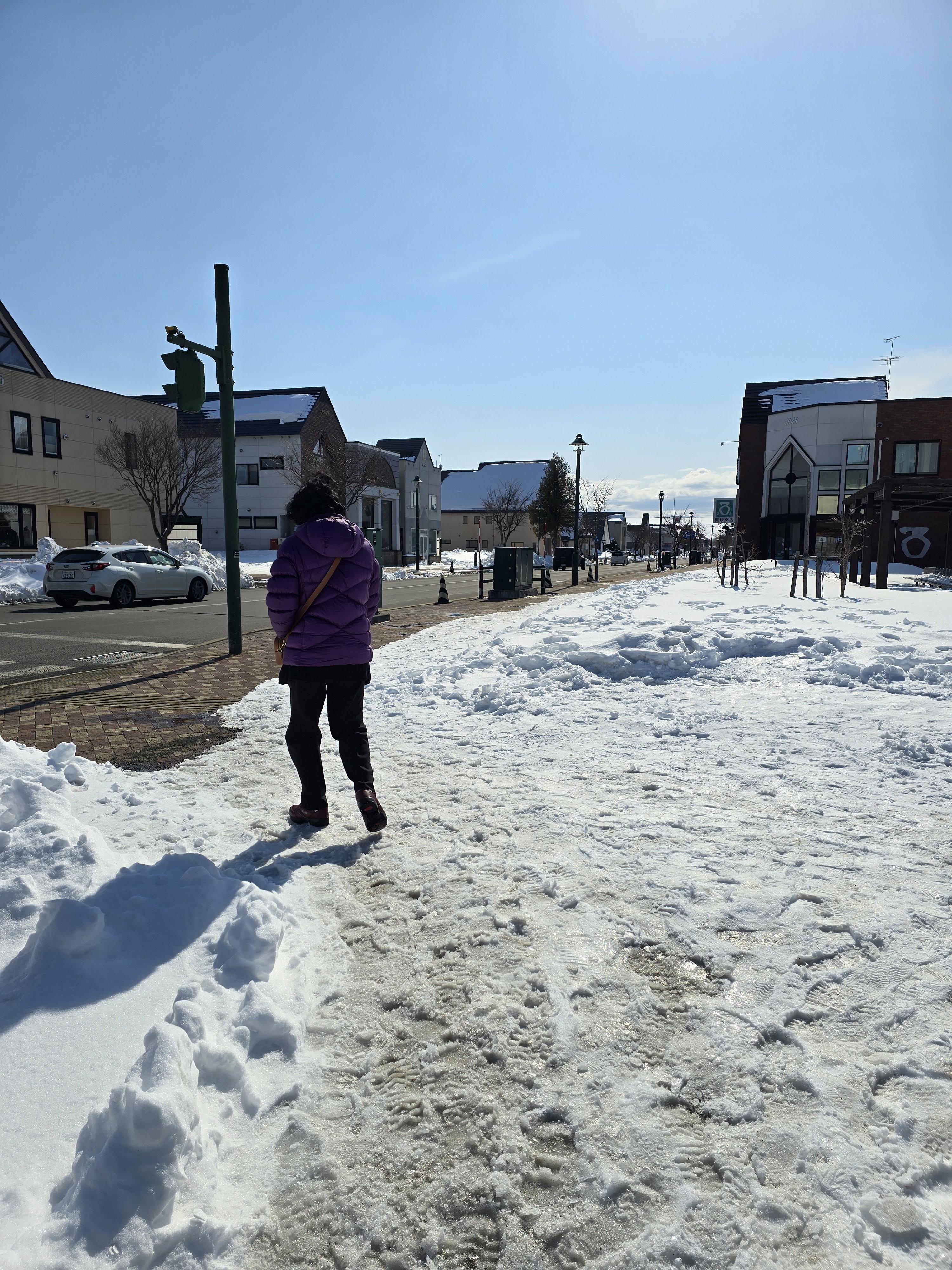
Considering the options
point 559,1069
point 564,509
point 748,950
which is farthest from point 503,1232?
point 564,509

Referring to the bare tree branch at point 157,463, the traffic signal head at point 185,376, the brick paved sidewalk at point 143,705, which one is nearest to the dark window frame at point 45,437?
the bare tree branch at point 157,463

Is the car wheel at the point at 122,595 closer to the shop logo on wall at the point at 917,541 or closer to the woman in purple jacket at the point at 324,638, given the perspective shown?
the woman in purple jacket at the point at 324,638

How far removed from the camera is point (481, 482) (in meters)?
98.1

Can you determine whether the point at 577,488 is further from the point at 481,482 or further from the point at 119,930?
the point at 481,482

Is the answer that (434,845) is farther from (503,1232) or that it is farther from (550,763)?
(503,1232)

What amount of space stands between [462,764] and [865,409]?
4810 cm

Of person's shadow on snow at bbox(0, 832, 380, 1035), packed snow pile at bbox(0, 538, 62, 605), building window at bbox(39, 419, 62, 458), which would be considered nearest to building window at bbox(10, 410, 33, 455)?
building window at bbox(39, 419, 62, 458)

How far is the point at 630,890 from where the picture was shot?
3.29 metres

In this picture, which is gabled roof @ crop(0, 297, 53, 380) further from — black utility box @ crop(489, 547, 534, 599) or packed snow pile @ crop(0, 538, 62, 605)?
black utility box @ crop(489, 547, 534, 599)

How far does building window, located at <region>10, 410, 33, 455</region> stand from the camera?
28.8 meters

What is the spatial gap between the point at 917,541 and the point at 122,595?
3863 centimetres

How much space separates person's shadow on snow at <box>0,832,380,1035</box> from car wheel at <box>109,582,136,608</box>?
15.9 meters

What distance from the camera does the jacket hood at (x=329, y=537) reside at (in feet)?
12.7

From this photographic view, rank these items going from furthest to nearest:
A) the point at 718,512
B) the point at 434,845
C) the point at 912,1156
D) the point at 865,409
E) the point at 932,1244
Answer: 1. the point at 865,409
2. the point at 718,512
3. the point at 434,845
4. the point at 912,1156
5. the point at 932,1244
